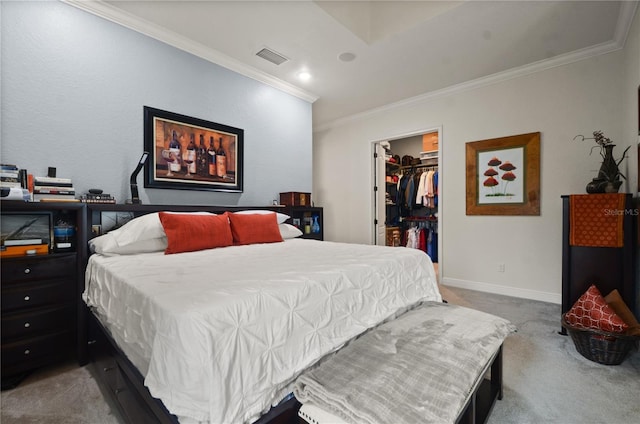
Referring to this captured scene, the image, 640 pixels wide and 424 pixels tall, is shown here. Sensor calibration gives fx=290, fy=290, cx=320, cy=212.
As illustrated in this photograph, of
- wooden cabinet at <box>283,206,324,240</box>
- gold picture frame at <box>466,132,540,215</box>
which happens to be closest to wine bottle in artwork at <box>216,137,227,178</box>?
wooden cabinet at <box>283,206,324,240</box>

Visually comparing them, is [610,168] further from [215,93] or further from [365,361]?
[215,93]

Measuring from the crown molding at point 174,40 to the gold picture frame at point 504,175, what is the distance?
257 cm

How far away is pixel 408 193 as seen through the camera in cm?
545

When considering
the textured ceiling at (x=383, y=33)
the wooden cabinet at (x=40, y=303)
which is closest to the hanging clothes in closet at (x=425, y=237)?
the textured ceiling at (x=383, y=33)

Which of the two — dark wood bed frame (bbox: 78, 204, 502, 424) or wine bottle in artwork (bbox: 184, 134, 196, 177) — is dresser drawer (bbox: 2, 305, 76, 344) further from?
wine bottle in artwork (bbox: 184, 134, 196, 177)

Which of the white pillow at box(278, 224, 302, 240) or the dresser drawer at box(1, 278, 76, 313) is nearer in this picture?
the dresser drawer at box(1, 278, 76, 313)

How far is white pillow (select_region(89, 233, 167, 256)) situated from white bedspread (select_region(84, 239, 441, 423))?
0.36ft

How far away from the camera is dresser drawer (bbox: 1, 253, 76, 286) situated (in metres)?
1.70

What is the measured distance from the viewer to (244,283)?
1.21 m

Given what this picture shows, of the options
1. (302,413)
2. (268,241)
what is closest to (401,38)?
(268,241)

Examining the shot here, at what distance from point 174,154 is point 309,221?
1.84m

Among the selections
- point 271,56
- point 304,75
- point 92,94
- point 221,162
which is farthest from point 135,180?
point 304,75

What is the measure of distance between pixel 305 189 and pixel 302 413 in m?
3.27

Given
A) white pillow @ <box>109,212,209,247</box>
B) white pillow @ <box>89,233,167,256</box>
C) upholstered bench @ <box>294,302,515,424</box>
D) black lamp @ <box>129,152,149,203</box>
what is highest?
black lamp @ <box>129,152,149,203</box>
